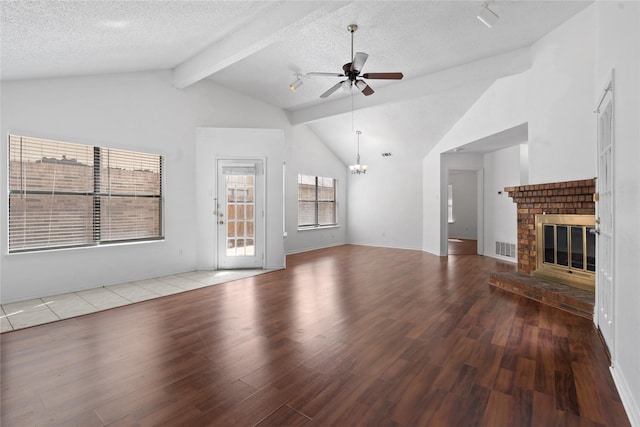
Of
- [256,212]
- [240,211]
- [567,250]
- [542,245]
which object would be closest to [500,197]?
[542,245]

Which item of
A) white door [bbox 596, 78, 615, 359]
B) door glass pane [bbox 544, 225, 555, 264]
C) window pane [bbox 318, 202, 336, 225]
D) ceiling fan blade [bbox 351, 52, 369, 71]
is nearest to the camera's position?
white door [bbox 596, 78, 615, 359]

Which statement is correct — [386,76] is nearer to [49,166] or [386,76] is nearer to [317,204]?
[49,166]

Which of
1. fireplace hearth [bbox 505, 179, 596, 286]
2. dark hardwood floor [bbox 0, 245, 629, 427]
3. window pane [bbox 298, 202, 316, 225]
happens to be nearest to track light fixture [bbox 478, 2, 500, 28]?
fireplace hearth [bbox 505, 179, 596, 286]

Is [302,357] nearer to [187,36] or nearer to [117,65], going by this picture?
[187,36]

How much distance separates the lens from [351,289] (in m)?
4.45

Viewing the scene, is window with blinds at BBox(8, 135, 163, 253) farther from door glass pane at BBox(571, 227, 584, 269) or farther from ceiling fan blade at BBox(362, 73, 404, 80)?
door glass pane at BBox(571, 227, 584, 269)

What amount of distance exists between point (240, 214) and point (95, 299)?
2574 mm

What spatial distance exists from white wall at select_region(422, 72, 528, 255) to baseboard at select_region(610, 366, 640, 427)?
392cm

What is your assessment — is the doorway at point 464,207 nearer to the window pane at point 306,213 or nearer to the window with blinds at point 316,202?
→ the window with blinds at point 316,202

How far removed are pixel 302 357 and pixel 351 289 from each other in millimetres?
2128

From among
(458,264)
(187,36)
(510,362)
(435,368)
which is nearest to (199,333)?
(435,368)

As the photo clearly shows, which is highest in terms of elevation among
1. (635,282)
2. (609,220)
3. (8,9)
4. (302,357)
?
(8,9)

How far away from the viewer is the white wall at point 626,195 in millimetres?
1723

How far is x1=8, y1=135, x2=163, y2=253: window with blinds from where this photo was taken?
3816 mm
